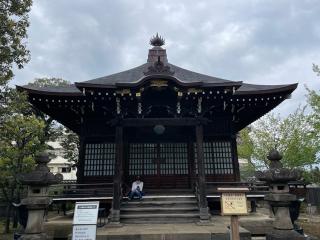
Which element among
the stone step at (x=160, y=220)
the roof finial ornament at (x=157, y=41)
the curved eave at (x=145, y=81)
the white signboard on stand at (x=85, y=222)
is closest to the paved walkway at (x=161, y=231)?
the stone step at (x=160, y=220)

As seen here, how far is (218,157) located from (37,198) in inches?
345

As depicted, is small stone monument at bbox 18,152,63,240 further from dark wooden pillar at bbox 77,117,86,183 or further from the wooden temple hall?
dark wooden pillar at bbox 77,117,86,183

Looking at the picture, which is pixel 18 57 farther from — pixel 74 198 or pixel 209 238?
pixel 209 238

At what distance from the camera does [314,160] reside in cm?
2884

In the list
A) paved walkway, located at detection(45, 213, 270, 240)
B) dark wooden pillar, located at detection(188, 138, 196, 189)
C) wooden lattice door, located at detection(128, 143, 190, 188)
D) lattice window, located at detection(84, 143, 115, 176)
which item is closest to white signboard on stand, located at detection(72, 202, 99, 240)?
paved walkway, located at detection(45, 213, 270, 240)

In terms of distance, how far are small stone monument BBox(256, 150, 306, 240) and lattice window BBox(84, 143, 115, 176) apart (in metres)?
7.61

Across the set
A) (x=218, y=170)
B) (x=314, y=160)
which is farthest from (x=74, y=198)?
(x=314, y=160)

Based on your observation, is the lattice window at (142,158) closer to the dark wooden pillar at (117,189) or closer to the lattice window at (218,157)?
the lattice window at (218,157)

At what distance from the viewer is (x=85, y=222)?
24.4ft

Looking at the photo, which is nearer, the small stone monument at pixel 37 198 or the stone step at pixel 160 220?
the small stone monument at pixel 37 198

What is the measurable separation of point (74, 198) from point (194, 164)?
581 cm

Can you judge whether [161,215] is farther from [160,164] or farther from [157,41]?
[157,41]

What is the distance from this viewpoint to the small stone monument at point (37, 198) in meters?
8.23

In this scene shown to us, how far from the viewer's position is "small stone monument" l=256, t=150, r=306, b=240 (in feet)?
28.5
